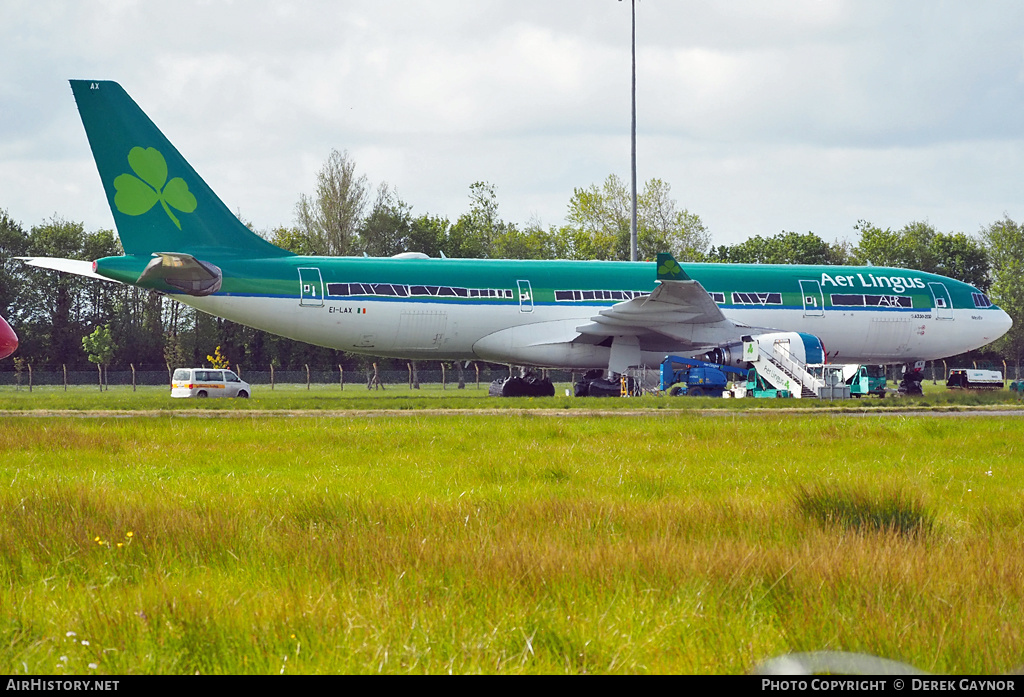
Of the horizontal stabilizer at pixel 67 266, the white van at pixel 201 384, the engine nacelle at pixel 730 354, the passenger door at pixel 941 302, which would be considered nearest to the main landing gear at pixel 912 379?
the passenger door at pixel 941 302

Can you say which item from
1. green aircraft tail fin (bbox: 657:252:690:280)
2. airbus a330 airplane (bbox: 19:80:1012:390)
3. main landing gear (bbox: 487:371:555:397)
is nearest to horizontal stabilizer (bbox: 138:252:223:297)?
airbus a330 airplane (bbox: 19:80:1012:390)

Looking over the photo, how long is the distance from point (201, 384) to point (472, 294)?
67.3 feet

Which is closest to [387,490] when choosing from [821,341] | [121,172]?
[121,172]

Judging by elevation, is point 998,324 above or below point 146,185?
below

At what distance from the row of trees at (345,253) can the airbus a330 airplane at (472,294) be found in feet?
150

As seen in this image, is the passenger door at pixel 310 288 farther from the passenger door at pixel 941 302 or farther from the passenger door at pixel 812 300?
the passenger door at pixel 941 302

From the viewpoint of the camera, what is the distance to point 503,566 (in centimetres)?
493

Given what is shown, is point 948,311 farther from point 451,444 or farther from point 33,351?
point 33,351

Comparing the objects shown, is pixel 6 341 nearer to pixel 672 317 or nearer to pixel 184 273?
pixel 184 273

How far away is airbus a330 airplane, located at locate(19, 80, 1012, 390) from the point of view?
26.5 meters

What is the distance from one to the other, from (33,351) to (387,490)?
7038cm

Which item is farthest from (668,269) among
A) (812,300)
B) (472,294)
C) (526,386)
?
(526,386)

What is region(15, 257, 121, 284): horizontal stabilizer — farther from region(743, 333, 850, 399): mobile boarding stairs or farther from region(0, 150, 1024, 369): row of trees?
region(0, 150, 1024, 369): row of trees

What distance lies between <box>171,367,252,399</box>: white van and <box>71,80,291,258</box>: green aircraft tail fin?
60.5ft
